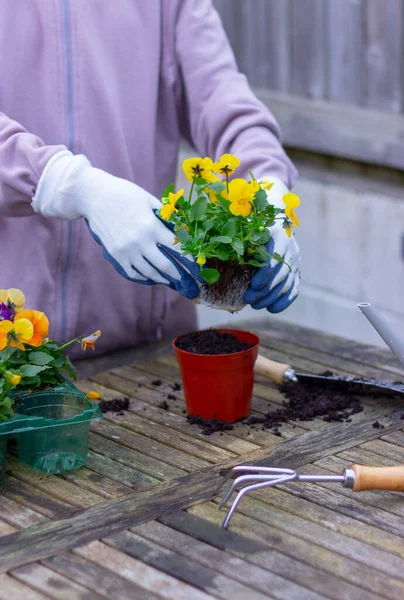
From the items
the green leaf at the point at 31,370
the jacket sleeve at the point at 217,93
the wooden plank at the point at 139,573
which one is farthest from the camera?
the jacket sleeve at the point at 217,93

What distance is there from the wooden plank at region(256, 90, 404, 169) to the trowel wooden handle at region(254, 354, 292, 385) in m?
1.84

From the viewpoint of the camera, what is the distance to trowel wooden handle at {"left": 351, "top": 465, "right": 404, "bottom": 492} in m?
1.28

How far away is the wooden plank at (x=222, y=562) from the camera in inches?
42.0

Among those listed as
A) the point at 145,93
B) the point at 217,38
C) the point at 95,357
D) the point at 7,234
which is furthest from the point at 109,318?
the point at 217,38

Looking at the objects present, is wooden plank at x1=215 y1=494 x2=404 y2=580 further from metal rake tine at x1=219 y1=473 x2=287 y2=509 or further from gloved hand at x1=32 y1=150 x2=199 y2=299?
gloved hand at x1=32 y1=150 x2=199 y2=299

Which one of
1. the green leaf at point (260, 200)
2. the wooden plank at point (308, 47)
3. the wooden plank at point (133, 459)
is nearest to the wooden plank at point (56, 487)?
the wooden plank at point (133, 459)

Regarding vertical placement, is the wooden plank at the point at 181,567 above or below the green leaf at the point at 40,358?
below

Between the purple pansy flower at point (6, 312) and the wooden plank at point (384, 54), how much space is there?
2381 mm

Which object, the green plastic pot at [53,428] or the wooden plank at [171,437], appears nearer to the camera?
the green plastic pot at [53,428]

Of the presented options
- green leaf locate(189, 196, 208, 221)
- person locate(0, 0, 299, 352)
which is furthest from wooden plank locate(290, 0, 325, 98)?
green leaf locate(189, 196, 208, 221)

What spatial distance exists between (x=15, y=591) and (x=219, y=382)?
1.96 ft

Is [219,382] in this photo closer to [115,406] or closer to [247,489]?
[115,406]

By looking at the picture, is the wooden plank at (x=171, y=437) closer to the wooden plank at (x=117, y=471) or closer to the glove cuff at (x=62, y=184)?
the wooden plank at (x=117, y=471)

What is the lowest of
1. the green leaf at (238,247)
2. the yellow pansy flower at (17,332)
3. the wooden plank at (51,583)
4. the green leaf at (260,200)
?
the wooden plank at (51,583)
